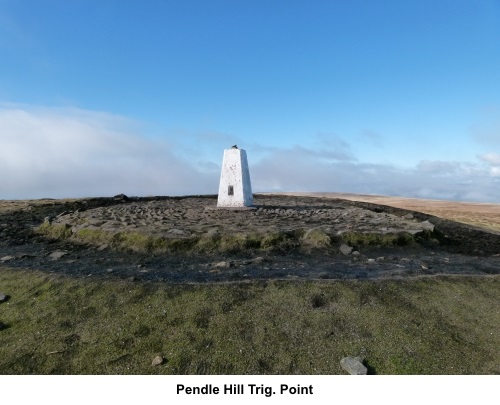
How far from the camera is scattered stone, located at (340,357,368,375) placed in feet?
20.9

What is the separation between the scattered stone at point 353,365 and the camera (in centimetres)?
636

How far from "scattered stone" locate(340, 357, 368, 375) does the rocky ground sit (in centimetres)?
334

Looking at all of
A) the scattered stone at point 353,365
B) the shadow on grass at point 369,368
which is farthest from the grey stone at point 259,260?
the shadow on grass at point 369,368

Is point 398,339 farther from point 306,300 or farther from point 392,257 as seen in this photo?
point 392,257

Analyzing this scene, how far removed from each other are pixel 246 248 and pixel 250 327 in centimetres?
584

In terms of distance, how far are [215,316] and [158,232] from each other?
7.03 metres

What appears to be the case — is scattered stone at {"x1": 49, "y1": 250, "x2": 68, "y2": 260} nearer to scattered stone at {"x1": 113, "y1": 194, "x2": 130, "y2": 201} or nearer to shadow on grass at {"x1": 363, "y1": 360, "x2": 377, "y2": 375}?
shadow on grass at {"x1": 363, "y1": 360, "x2": 377, "y2": 375}

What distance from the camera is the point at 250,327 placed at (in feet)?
24.6

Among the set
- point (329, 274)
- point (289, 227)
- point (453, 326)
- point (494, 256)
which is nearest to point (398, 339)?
point (453, 326)

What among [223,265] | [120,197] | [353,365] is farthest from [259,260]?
[120,197]

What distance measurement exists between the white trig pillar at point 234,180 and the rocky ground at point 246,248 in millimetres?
1524

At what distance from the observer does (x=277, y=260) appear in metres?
12.0

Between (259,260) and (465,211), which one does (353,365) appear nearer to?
(259,260)

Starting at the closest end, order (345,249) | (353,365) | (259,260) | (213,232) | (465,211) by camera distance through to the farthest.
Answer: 1. (353,365)
2. (259,260)
3. (345,249)
4. (213,232)
5. (465,211)
